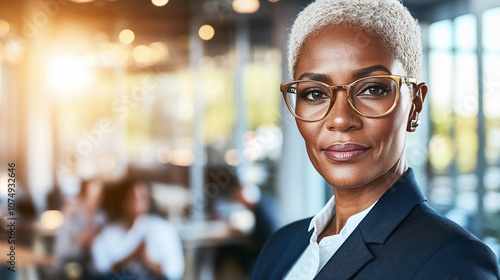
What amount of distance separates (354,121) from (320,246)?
22 cm

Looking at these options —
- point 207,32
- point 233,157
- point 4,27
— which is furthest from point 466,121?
point 4,27

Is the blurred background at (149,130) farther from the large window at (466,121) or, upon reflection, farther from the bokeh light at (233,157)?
the large window at (466,121)

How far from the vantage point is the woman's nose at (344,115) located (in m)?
0.59

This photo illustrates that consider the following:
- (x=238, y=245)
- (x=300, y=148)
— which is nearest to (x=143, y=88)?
(x=238, y=245)

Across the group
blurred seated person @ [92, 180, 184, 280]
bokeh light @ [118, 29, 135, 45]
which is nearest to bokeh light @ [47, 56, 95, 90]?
bokeh light @ [118, 29, 135, 45]

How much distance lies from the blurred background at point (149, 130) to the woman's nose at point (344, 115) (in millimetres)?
1393

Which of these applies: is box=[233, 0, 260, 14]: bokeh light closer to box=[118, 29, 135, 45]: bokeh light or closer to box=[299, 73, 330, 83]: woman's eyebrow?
box=[118, 29, 135, 45]: bokeh light

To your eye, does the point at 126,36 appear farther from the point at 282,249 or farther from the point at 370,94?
the point at 370,94

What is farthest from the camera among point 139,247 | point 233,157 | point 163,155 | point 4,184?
point 163,155

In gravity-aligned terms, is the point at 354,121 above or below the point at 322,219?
above

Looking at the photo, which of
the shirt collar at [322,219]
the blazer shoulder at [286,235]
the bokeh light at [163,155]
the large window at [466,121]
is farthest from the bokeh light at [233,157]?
the shirt collar at [322,219]

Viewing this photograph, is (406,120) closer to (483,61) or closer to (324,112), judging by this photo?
(324,112)

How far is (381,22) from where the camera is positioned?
0.59 meters

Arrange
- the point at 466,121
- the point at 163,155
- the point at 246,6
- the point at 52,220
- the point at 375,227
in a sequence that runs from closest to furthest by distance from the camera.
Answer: the point at 375,227 → the point at 466,121 → the point at 52,220 → the point at 246,6 → the point at 163,155
